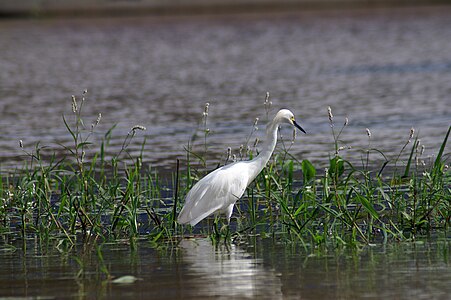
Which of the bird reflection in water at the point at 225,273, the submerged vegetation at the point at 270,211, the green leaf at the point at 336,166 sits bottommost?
the bird reflection in water at the point at 225,273

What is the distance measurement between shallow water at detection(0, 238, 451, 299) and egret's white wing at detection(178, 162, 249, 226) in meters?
0.23

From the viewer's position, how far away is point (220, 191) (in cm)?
888

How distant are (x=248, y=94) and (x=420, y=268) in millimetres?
13882

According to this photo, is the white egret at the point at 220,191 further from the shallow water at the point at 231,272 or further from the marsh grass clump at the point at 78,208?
the marsh grass clump at the point at 78,208

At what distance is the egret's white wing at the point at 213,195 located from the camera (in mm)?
8820

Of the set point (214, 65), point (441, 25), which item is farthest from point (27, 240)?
point (441, 25)

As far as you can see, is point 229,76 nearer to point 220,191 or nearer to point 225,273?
point 220,191

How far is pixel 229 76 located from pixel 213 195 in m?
15.9

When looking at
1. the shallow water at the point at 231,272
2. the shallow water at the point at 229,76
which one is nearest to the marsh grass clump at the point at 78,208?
the shallow water at the point at 231,272

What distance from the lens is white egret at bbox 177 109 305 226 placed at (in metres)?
8.83

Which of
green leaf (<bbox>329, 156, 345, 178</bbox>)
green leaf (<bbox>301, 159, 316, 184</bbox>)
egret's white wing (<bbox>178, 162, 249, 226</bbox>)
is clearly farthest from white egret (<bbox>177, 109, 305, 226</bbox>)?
green leaf (<bbox>301, 159, 316, 184</bbox>)

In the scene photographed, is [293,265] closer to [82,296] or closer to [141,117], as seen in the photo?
[82,296]

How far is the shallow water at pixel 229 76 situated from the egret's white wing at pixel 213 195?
3.70 meters

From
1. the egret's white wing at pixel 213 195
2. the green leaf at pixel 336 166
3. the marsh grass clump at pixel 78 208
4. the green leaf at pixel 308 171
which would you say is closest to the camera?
the egret's white wing at pixel 213 195
